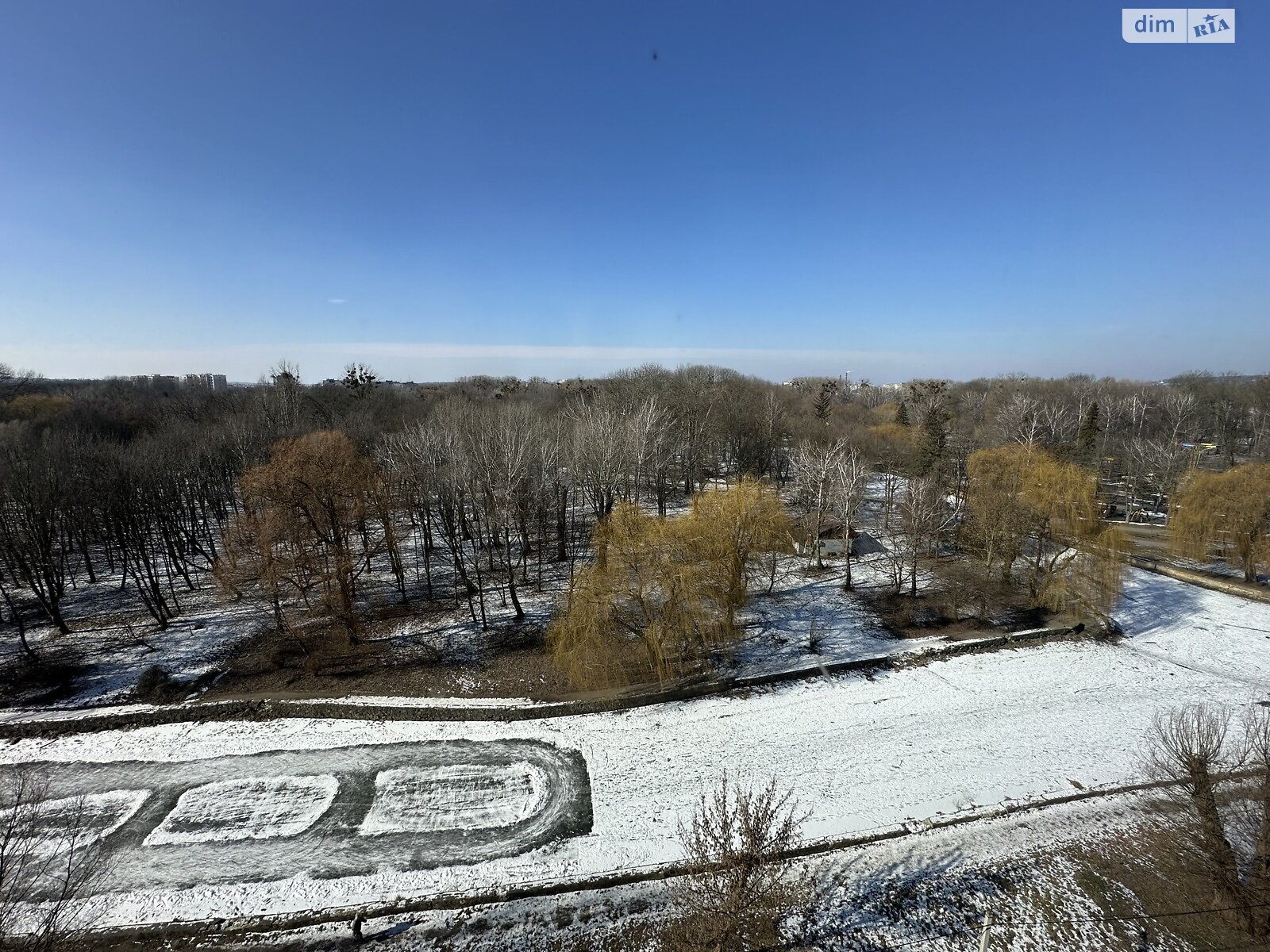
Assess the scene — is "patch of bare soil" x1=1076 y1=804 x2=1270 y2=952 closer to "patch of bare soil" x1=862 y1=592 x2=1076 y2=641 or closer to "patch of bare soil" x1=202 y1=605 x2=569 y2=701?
"patch of bare soil" x1=862 y1=592 x2=1076 y2=641

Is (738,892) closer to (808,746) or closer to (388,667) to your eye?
(808,746)

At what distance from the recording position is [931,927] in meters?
10.8

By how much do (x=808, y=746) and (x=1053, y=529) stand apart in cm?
1768

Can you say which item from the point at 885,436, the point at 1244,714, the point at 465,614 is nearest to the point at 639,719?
the point at 465,614

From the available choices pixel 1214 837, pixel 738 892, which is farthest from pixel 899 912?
pixel 1214 837

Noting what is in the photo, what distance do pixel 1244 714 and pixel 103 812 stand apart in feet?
110

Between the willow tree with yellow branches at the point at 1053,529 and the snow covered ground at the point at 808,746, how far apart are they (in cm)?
278

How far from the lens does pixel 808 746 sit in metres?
15.9

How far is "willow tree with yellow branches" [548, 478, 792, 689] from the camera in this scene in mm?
17984

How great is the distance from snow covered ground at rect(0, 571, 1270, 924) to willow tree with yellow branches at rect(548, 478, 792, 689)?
2.01 m

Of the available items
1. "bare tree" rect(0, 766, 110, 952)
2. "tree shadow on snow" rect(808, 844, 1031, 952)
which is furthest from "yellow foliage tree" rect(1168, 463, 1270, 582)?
"bare tree" rect(0, 766, 110, 952)

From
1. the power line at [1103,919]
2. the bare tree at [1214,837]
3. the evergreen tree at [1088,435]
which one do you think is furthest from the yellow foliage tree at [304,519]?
the evergreen tree at [1088,435]

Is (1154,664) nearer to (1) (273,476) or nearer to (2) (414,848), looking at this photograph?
(2) (414,848)

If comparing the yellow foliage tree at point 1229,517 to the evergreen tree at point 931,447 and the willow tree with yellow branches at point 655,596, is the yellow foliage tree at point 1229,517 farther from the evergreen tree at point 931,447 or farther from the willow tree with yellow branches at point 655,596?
the willow tree with yellow branches at point 655,596
